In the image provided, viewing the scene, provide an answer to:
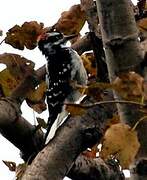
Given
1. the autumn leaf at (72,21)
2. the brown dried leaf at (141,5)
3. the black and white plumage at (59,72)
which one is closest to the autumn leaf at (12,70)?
the autumn leaf at (72,21)

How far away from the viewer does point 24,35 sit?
6.24ft

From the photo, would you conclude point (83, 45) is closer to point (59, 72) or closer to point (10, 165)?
point (10, 165)

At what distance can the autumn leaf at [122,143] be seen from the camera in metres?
0.90

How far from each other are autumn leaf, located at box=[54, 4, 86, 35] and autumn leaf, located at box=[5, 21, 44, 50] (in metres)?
0.12

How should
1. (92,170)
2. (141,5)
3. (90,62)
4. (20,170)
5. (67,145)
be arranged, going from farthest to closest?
1. (90,62)
2. (92,170)
3. (20,170)
4. (141,5)
5. (67,145)

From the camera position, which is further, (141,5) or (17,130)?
(17,130)

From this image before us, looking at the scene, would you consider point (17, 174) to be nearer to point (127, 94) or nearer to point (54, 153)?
point (54, 153)

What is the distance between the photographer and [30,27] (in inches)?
74.5

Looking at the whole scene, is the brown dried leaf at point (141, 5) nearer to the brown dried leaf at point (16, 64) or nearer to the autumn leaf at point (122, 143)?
the brown dried leaf at point (16, 64)

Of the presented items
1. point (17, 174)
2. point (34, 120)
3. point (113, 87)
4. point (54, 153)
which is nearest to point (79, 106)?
point (113, 87)

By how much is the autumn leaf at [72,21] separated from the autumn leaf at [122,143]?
3.68 feet

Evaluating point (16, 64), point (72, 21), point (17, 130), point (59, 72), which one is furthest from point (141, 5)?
point (59, 72)

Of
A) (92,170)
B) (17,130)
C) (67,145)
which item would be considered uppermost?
(67,145)

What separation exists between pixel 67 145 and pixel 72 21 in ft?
2.57
